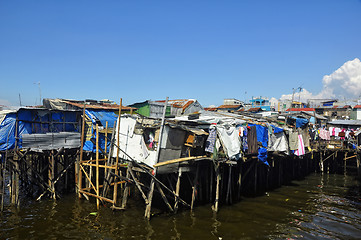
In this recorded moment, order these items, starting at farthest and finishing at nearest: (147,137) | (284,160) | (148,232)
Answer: (284,160) → (147,137) → (148,232)

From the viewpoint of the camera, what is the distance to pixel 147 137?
14.4 meters

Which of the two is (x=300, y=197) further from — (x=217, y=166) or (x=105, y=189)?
(x=105, y=189)

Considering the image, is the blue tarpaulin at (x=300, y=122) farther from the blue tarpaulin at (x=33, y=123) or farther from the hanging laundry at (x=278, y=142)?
the blue tarpaulin at (x=33, y=123)

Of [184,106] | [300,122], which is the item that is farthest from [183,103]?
[300,122]

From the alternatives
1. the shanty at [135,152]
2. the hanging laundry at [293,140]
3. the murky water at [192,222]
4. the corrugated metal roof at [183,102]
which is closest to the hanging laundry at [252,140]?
the shanty at [135,152]

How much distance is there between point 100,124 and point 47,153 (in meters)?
3.73

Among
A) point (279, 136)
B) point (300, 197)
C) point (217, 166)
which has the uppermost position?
point (279, 136)

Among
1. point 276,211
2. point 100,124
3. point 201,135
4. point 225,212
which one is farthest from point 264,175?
point 100,124

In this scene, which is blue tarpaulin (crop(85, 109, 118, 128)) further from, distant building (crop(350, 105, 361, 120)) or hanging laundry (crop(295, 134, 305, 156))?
distant building (crop(350, 105, 361, 120))

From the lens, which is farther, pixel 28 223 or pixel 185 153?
pixel 185 153

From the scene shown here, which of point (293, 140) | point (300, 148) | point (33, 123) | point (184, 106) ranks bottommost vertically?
point (300, 148)

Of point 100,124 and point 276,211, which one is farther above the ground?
point 100,124

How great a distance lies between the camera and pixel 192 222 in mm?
13469

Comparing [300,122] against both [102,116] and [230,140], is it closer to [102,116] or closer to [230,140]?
[230,140]
